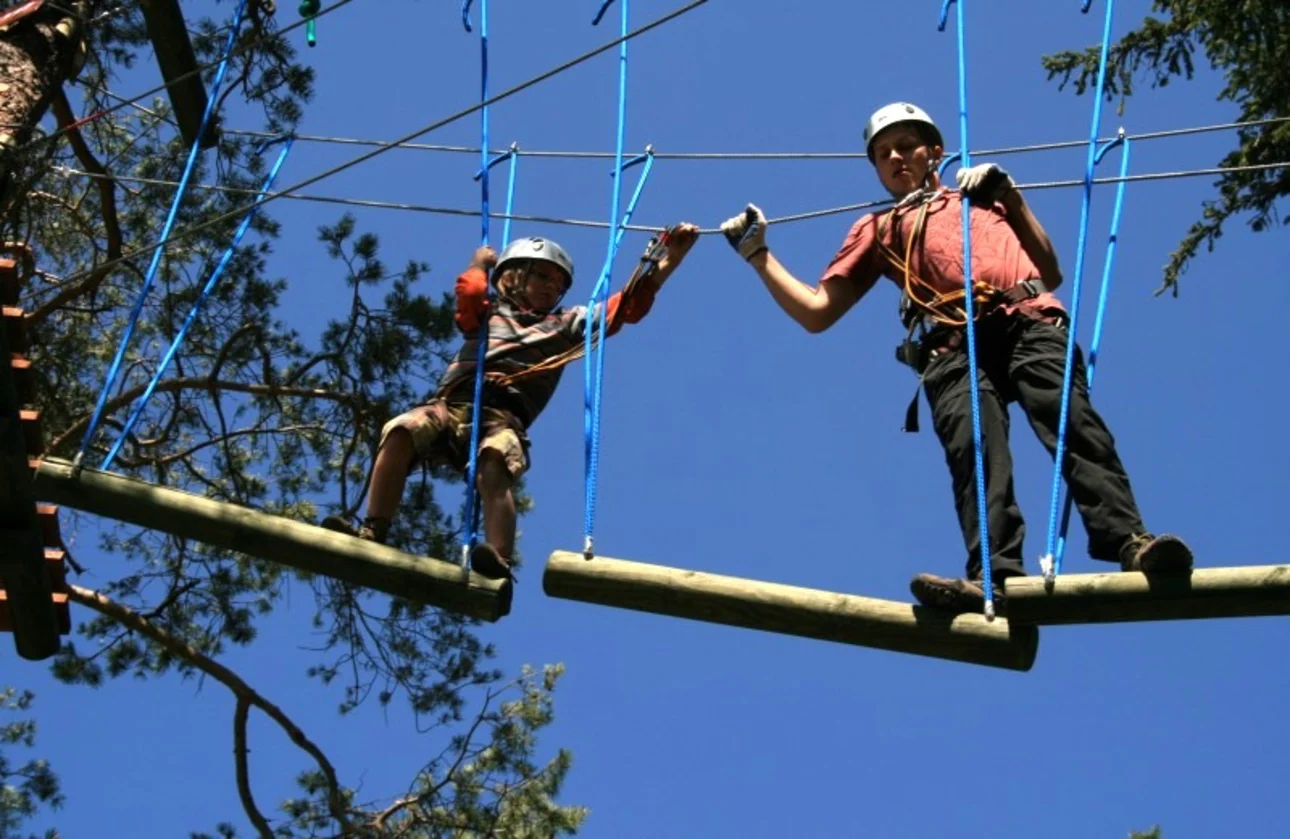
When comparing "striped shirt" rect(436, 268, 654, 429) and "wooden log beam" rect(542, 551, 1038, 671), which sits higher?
"striped shirt" rect(436, 268, 654, 429)

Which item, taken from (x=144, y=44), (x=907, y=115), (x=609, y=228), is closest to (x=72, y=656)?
(x=144, y=44)

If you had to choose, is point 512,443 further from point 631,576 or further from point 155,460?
A: point 155,460

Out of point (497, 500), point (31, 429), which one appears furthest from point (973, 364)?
point (31, 429)

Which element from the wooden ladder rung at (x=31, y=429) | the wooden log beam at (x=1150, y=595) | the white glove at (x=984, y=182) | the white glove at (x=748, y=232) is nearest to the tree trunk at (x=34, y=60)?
the wooden ladder rung at (x=31, y=429)

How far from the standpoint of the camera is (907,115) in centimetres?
609

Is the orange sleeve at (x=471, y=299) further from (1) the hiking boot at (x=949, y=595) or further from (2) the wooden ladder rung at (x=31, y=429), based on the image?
(1) the hiking boot at (x=949, y=595)

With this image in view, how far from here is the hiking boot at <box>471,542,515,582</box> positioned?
17.4 feet

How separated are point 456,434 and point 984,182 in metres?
1.67

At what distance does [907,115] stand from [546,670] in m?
3.39

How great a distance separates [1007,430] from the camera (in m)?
5.41

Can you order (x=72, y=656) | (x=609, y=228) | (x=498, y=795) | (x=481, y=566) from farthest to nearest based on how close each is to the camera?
1. (x=72, y=656)
2. (x=498, y=795)
3. (x=609, y=228)
4. (x=481, y=566)

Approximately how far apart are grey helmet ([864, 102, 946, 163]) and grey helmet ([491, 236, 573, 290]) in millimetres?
1093

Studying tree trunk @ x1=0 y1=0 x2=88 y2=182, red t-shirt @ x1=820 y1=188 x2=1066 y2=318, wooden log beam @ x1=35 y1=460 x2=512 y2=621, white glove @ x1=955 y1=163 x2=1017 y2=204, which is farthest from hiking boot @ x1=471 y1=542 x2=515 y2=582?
tree trunk @ x1=0 y1=0 x2=88 y2=182

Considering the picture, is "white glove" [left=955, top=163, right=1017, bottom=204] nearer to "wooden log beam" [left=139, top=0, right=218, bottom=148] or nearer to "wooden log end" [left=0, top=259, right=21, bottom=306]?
"wooden log end" [left=0, top=259, right=21, bottom=306]
